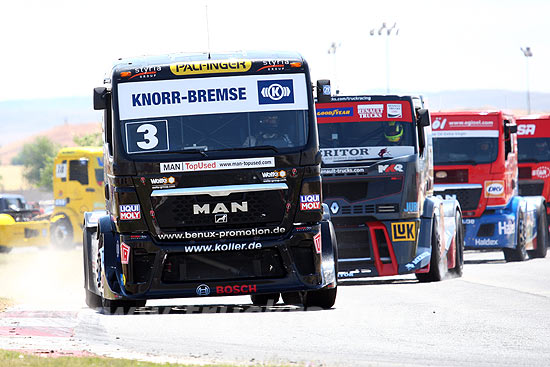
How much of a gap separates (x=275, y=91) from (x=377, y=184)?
5.94m

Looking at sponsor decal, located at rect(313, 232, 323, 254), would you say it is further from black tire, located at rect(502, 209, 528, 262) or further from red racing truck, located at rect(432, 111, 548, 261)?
black tire, located at rect(502, 209, 528, 262)

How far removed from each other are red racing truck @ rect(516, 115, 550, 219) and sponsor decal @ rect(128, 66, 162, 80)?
20365mm

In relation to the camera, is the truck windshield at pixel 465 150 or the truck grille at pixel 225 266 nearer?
the truck grille at pixel 225 266

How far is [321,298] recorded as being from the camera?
13.6 m

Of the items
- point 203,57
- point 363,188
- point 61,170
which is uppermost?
point 203,57

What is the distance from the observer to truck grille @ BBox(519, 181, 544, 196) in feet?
103

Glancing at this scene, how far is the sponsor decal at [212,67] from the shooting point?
496 inches

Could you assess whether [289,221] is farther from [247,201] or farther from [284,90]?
[284,90]

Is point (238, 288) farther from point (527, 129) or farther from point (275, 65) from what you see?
point (527, 129)

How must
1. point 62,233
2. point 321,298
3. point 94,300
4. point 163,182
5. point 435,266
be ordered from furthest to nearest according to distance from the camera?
point 62,233
point 435,266
point 94,300
point 321,298
point 163,182

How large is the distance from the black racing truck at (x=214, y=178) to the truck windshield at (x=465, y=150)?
510 inches

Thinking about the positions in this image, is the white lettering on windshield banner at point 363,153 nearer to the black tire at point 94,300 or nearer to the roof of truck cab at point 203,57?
the black tire at point 94,300

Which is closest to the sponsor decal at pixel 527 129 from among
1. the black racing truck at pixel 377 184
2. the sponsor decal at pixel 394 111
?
the black racing truck at pixel 377 184

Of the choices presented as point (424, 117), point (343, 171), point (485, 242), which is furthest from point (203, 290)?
point (485, 242)
